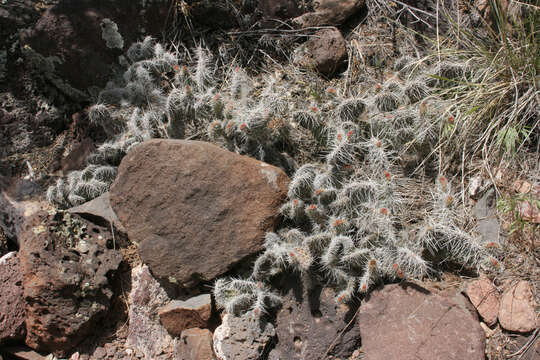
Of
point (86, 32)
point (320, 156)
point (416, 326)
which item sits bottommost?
point (416, 326)

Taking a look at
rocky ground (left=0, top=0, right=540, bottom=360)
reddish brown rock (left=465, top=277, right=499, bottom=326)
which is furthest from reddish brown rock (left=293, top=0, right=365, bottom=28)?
reddish brown rock (left=465, top=277, right=499, bottom=326)

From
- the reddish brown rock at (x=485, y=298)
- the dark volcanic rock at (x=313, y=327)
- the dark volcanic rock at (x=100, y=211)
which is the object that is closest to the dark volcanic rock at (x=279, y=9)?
the dark volcanic rock at (x=100, y=211)

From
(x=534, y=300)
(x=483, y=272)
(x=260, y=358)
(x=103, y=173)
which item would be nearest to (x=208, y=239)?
(x=260, y=358)

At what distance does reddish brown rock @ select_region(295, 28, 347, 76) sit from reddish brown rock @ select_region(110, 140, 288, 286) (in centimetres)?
97

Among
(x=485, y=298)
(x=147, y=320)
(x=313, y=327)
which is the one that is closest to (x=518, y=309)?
(x=485, y=298)

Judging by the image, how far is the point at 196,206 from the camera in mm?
2898

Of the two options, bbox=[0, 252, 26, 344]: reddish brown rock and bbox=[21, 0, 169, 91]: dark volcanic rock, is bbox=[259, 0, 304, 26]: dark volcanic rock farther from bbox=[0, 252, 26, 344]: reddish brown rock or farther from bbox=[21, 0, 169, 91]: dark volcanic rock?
bbox=[0, 252, 26, 344]: reddish brown rock

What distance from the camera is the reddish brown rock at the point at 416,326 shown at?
7.84ft

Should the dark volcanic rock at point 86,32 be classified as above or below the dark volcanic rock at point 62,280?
above

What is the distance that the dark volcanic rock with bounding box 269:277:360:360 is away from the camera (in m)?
2.61

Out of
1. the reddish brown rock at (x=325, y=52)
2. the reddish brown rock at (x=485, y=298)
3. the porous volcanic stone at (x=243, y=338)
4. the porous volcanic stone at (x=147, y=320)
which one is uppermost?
the reddish brown rock at (x=325, y=52)

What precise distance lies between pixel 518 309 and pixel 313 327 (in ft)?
3.62

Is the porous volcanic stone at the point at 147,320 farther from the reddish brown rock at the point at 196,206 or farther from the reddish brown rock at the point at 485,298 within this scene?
the reddish brown rock at the point at 485,298

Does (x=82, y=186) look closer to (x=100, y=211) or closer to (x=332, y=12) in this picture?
(x=100, y=211)
